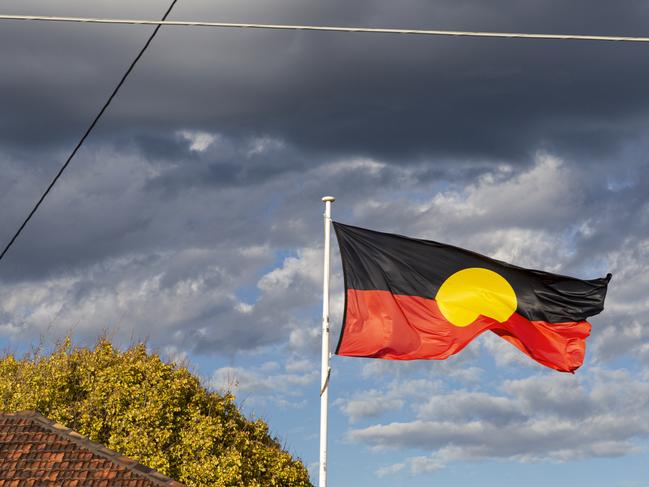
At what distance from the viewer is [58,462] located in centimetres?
1925

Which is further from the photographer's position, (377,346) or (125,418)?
(125,418)

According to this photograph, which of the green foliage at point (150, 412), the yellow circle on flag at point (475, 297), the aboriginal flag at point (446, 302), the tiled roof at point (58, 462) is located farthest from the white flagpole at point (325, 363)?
the green foliage at point (150, 412)

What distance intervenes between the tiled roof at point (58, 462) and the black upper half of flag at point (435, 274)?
599cm

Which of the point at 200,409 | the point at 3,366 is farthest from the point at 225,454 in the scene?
the point at 3,366

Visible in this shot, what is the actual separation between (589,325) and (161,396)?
576 inches

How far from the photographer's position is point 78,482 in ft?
61.5

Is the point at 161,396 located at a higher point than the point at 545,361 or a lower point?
higher

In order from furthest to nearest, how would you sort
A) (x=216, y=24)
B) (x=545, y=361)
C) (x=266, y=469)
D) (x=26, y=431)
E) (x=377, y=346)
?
(x=266, y=469), (x=26, y=431), (x=545, y=361), (x=377, y=346), (x=216, y=24)

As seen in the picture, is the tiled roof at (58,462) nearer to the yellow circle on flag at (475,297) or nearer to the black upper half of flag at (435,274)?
the black upper half of flag at (435,274)

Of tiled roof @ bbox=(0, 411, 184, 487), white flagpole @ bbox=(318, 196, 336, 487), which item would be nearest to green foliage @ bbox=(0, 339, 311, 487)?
tiled roof @ bbox=(0, 411, 184, 487)

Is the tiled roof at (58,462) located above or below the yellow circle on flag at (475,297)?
below

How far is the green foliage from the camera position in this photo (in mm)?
28000

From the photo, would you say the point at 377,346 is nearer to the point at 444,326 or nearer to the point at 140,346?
the point at 444,326

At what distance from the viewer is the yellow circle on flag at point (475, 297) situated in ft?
57.8
